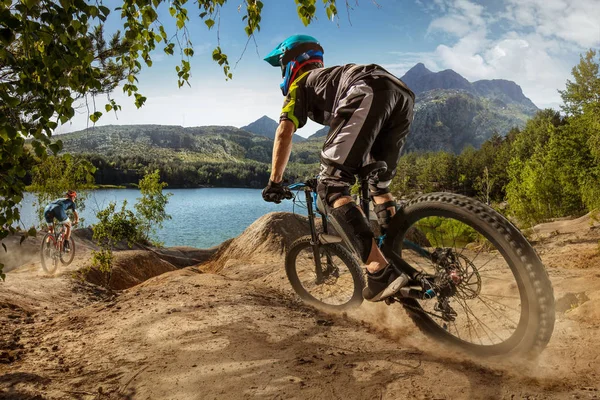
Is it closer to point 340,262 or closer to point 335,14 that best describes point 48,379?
point 340,262

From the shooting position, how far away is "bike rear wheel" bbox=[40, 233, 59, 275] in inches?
526

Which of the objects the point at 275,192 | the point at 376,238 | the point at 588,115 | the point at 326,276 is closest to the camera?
the point at 376,238

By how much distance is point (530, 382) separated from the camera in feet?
8.30

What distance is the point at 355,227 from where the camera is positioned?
3.47m

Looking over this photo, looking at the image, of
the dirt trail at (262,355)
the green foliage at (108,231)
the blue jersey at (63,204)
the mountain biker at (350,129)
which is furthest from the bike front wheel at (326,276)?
the blue jersey at (63,204)

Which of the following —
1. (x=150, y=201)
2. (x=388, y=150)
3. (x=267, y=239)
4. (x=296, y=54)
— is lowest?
(x=267, y=239)

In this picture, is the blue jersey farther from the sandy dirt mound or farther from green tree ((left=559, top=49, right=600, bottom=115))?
green tree ((left=559, top=49, right=600, bottom=115))

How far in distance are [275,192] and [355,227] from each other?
107cm

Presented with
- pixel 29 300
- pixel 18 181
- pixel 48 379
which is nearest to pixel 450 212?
pixel 18 181

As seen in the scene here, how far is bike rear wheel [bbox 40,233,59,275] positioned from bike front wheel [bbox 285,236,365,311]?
38.4ft

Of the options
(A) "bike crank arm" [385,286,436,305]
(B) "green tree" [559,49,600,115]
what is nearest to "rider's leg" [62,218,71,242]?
(A) "bike crank arm" [385,286,436,305]

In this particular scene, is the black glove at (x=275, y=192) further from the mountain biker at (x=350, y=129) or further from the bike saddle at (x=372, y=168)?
the bike saddle at (x=372, y=168)

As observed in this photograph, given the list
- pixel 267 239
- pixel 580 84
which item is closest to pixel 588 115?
pixel 580 84

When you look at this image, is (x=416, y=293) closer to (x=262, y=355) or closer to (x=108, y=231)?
(x=262, y=355)
